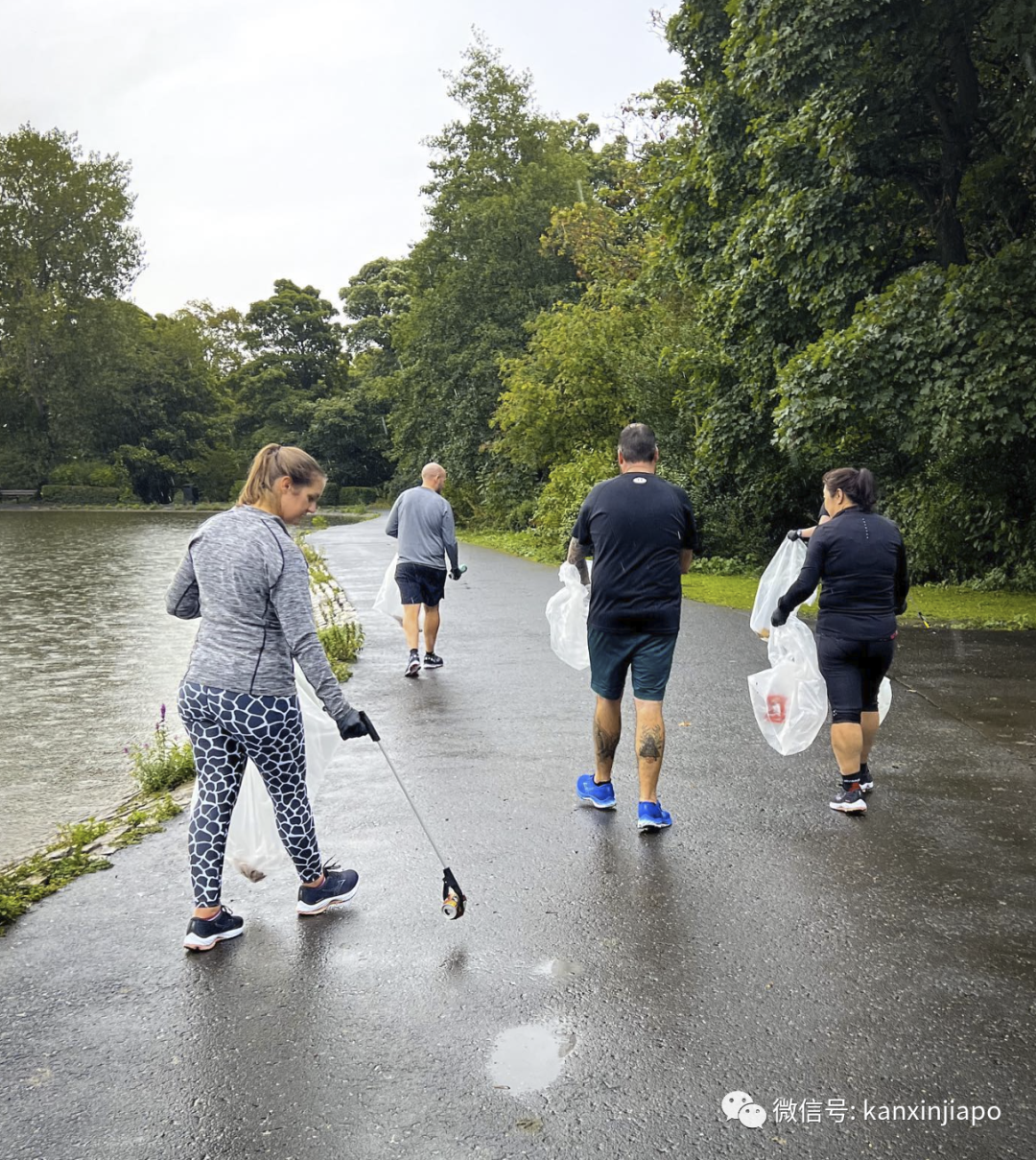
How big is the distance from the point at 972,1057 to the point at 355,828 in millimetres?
3179

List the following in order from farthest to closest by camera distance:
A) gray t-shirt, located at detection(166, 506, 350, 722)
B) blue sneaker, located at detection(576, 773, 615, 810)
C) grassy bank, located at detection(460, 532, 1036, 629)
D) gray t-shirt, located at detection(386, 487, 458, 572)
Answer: grassy bank, located at detection(460, 532, 1036, 629) → gray t-shirt, located at detection(386, 487, 458, 572) → blue sneaker, located at detection(576, 773, 615, 810) → gray t-shirt, located at detection(166, 506, 350, 722)

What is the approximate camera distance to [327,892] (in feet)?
14.1

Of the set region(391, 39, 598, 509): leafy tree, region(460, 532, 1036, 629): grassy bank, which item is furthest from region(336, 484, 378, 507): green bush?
region(460, 532, 1036, 629): grassy bank

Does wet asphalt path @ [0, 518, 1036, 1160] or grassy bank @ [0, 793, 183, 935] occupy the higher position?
wet asphalt path @ [0, 518, 1036, 1160]

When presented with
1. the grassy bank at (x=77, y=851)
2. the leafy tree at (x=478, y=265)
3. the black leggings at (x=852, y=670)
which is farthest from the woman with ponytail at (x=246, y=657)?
the leafy tree at (x=478, y=265)

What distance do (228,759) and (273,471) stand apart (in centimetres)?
114

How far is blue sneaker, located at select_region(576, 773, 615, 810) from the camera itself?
5.58 meters

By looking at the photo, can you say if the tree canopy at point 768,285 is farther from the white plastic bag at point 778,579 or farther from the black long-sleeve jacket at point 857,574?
the black long-sleeve jacket at point 857,574

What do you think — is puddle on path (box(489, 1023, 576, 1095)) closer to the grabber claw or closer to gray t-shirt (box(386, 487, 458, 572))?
the grabber claw

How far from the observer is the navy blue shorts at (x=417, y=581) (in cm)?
962

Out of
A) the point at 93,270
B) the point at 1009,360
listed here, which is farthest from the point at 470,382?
the point at 93,270

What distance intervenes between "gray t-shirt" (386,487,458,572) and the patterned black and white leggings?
5402 mm

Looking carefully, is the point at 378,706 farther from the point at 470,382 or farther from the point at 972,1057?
the point at 470,382

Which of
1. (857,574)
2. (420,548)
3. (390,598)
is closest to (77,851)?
(857,574)
